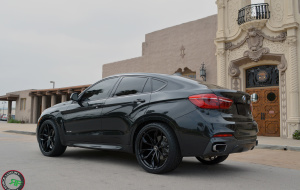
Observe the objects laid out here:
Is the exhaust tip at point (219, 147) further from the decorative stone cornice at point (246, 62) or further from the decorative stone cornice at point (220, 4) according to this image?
the decorative stone cornice at point (220, 4)

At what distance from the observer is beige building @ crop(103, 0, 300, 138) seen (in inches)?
482

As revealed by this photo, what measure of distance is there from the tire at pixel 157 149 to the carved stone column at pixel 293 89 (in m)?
9.39

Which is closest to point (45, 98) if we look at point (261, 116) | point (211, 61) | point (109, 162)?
point (211, 61)

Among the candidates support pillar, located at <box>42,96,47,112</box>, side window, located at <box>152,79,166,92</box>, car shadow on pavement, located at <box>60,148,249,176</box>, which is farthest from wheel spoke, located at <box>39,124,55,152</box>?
support pillar, located at <box>42,96,47,112</box>

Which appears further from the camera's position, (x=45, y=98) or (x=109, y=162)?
(x=45, y=98)

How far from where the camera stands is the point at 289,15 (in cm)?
1231

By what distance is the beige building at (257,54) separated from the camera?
40.2 feet

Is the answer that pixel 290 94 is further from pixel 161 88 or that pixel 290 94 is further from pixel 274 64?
pixel 161 88

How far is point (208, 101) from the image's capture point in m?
3.90

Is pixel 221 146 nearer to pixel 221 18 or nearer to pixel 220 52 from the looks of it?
pixel 220 52

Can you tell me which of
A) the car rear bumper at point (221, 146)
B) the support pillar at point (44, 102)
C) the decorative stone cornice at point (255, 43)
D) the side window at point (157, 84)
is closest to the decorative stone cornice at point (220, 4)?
the decorative stone cornice at point (255, 43)

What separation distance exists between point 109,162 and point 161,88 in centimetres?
178

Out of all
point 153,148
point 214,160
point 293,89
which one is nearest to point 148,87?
point 153,148

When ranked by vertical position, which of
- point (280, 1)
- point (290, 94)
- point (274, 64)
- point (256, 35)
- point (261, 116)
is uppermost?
point (280, 1)
